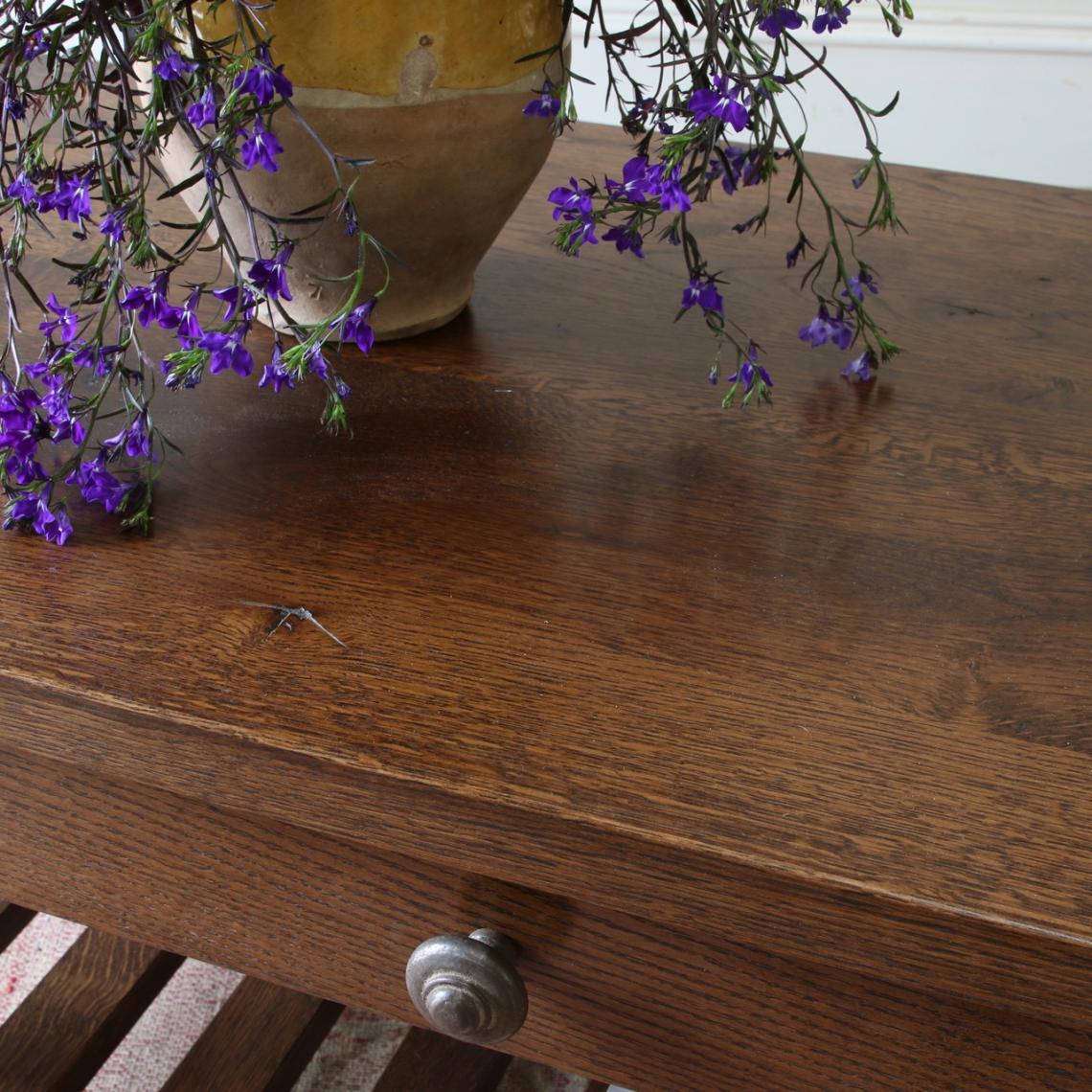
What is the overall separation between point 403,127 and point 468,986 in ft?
1.06

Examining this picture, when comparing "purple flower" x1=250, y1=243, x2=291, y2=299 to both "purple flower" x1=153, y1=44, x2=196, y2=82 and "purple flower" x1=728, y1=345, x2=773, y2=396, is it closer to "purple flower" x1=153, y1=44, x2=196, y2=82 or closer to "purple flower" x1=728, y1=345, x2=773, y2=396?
"purple flower" x1=153, y1=44, x2=196, y2=82

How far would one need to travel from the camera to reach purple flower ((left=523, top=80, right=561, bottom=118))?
0.50 meters

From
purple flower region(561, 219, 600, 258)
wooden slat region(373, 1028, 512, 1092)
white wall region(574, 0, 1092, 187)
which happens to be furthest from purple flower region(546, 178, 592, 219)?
white wall region(574, 0, 1092, 187)

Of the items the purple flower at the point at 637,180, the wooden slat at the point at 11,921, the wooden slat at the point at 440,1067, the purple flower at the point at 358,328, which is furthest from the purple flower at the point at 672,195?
the wooden slat at the point at 11,921

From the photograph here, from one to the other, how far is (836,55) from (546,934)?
4.91ft

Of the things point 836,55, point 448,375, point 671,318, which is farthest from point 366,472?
point 836,55

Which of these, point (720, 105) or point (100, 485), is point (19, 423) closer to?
point (100, 485)

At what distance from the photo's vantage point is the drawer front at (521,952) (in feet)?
1.26

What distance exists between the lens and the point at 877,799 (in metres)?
0.35

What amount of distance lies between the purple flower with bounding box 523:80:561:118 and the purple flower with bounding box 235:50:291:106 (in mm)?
119

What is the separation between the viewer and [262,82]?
41cm

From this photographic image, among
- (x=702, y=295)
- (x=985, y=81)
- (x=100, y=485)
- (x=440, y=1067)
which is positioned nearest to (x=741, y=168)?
(x=702, y=295)

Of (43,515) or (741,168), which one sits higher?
(741,168)

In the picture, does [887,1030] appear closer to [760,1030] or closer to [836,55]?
[760,1030]
